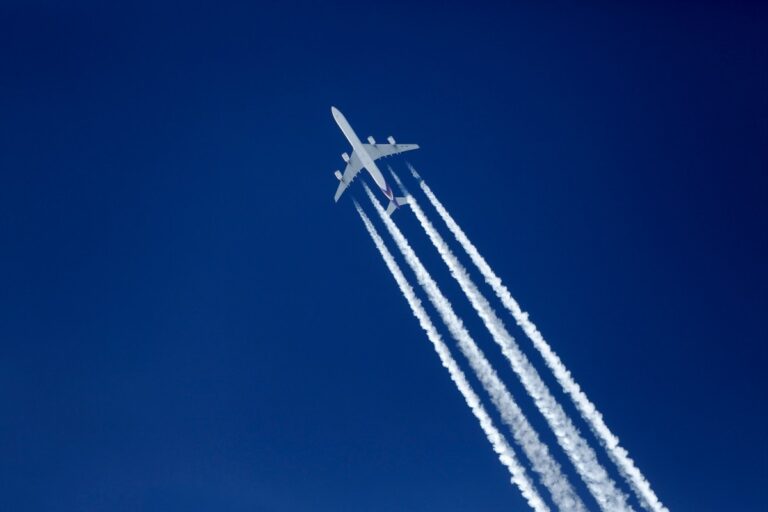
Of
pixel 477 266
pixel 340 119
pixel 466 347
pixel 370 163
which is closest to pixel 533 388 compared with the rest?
pixel 466 347

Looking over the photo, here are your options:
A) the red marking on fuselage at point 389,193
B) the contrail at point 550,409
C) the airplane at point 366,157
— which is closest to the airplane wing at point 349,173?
the airplane at point 366,157

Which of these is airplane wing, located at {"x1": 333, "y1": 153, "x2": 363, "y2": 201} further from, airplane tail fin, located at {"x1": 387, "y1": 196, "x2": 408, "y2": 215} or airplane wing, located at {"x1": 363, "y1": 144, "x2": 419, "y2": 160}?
airplane tail fin, located at {"x1": 387, "y1": 196, "x2": 408, "y2": 215}

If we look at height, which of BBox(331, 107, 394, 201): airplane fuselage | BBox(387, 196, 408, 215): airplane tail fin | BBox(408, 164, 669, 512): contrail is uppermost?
BBox(331, 107, 394, 201): airplane fuselage

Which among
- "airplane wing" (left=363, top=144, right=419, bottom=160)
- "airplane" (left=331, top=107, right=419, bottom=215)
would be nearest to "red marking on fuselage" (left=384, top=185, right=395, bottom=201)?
"airplane" (left=331, top=107, right=419, bottom=215)

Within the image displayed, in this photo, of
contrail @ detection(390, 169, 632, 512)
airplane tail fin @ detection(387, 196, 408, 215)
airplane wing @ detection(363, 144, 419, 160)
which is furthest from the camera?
airplane wing @ detection(363, 144, 419, 160)

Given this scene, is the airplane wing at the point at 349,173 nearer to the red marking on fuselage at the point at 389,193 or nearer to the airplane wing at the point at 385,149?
the airplane wing at the point at 385,149

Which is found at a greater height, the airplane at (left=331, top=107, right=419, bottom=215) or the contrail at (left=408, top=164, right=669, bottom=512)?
the airplane at (left=331, top=107, right=419, bottom=215)

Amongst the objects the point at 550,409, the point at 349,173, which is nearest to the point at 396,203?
the point at 349,173

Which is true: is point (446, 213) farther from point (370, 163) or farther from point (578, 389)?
point (578, 389)
